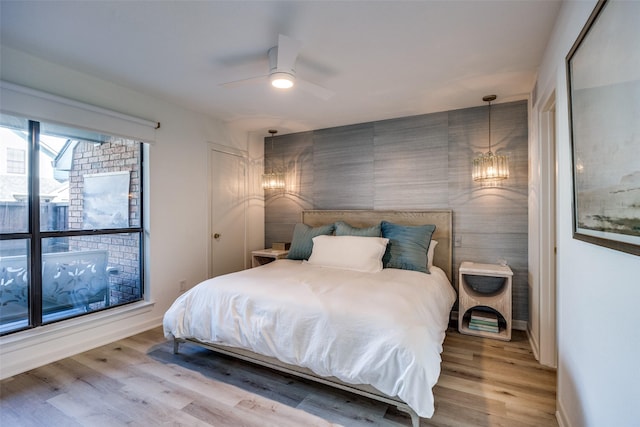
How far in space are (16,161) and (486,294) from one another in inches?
176

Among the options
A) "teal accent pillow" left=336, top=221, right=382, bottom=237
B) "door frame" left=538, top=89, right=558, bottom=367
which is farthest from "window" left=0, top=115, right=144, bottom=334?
"door frame" left=538, top=89, right=558, bottom=367

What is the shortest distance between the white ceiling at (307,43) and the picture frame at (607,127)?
79 cm

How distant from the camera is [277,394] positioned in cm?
206

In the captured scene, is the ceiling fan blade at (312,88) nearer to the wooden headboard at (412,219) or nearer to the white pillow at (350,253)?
the white pillow at (350,253)

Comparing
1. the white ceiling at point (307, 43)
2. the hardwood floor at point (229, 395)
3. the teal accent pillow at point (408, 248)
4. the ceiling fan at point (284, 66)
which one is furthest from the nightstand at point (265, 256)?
the ceiling fan at point (284, 66)

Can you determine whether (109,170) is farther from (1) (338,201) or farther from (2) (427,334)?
(2) (427,334)

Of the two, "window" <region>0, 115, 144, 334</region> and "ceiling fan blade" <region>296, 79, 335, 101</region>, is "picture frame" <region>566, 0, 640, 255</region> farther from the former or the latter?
"window" <region>0, 115, 144, 334</region>

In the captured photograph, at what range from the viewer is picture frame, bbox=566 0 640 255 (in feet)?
3.03

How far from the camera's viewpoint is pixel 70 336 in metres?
2.63

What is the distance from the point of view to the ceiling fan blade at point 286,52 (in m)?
1.92

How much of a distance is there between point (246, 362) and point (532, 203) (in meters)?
3.04

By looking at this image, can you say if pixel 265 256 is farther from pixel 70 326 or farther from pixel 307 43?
pixel 307 43

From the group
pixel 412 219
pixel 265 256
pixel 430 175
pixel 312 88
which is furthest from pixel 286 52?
pixel 265 256

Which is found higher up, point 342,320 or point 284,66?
point 284,66
